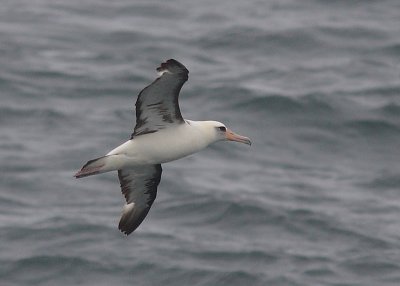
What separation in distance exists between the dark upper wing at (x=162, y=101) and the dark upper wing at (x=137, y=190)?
1183 mm

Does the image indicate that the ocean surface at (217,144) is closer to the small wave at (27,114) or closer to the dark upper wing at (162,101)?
the small wave at (27,114)

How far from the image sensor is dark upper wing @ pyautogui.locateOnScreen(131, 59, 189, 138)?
14.0 metres

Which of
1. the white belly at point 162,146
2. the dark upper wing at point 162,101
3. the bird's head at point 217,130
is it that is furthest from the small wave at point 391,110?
the dark upper wing at point 162,101

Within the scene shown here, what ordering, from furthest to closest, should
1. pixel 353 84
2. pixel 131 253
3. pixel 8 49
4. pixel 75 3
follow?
1. pixel 75 3
2. pixel 8 49
3. pixel 353 84
4. pixel 131 253

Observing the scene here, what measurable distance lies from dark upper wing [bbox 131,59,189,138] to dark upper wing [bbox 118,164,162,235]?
1.18m

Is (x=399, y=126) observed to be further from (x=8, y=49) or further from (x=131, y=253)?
(x=8, y=49)

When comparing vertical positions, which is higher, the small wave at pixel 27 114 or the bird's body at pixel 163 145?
the bird's body at pixel 163 145

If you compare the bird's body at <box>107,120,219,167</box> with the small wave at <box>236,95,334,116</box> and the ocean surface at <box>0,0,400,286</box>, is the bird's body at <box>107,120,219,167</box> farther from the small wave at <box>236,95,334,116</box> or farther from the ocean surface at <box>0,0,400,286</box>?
the small wave at <box>236,95,334,116</box>

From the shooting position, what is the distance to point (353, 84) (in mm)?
31547

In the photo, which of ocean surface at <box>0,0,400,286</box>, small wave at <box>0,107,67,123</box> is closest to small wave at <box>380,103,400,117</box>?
ocean surface at <box>0,0,400,286</box>

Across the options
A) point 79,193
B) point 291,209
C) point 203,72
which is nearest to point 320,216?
point 291,209

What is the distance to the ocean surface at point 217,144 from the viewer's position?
2352cm

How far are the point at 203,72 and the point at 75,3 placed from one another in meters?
7.55

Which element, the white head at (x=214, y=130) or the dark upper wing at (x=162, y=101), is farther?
the white head at (x=214, y=130)
